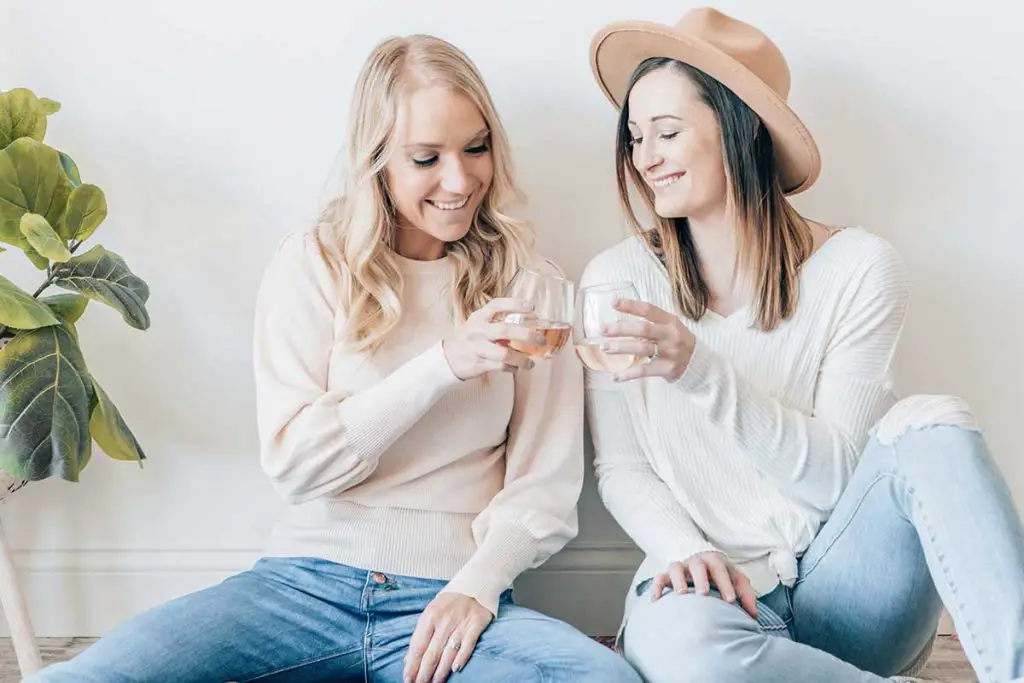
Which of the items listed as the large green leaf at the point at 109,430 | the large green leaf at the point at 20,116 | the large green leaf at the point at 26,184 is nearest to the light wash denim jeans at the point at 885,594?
the large green leaf at the point at 109,430

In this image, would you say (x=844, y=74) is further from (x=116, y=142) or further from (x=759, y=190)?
(x=116, y=142)

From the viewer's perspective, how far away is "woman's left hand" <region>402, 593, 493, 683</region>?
4.99 ft

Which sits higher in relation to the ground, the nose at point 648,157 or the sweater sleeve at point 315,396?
the nose at point 648,157

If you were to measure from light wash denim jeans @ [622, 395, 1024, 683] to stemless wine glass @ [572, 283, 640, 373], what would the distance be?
0.42 meters

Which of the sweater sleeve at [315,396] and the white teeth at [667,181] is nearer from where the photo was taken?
the sweater sleeve at [315,396]

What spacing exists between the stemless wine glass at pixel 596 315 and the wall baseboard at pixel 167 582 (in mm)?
874

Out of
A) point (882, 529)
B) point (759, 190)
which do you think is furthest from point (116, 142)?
point (882, 529)

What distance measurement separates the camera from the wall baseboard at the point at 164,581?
2154 mm

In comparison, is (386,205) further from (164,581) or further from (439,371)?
(164,581)

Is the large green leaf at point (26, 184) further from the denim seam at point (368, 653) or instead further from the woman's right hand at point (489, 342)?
the denim seam at point (368, 653)

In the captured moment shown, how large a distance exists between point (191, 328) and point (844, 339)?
126 centimetres

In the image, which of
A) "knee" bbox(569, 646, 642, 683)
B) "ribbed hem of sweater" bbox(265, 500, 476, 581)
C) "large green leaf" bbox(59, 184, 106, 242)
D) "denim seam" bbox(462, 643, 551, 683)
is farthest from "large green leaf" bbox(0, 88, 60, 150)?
"knee" bbox(569, 646, 642, 683)

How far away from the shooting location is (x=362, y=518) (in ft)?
5.66

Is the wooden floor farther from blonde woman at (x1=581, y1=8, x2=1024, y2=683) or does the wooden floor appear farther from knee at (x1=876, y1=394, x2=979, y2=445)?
knee at (x1=876, y1=394, x2=979, y2=445)
